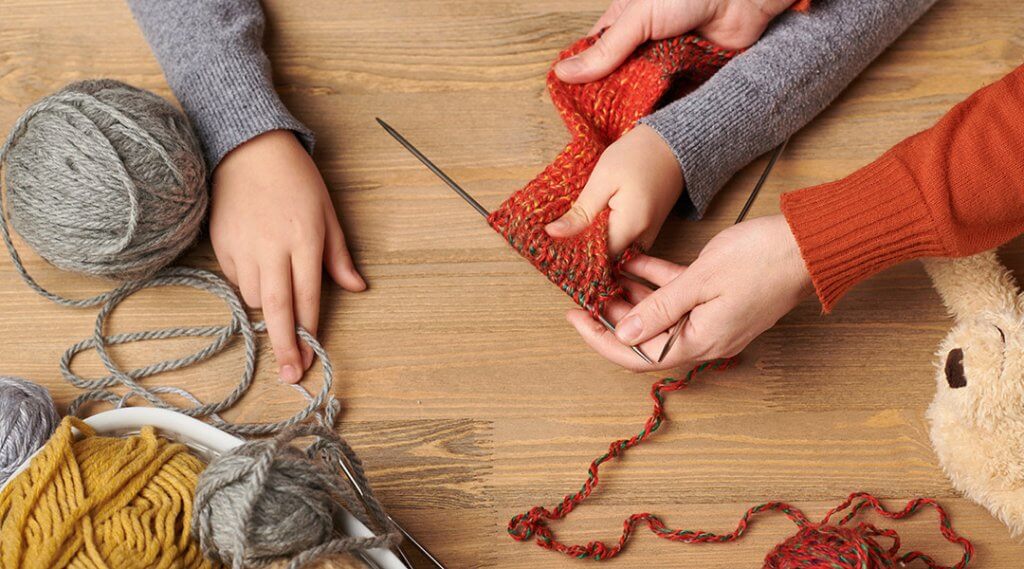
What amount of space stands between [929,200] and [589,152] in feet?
1.11

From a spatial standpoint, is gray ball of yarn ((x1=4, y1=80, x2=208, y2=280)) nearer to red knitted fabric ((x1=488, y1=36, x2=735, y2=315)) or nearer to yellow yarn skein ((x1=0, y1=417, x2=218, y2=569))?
yellow yarn skein ((x1=0, y1=417, x2=218, y2=569))

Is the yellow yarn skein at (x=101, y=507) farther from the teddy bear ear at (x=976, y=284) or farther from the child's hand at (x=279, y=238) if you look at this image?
the teddy bear ear at (x=976, y=284)

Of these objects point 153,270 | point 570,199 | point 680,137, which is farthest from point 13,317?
point 680,137

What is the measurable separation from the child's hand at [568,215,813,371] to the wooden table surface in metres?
0.09

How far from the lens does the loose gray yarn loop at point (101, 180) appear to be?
0.80 metres

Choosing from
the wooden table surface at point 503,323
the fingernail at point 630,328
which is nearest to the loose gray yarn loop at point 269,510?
the wooden table surface at point 503,323

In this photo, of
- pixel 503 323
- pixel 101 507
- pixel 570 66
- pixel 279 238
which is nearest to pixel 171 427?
pixel 101 507

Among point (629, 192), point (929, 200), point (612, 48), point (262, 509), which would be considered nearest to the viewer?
point (262, 509)

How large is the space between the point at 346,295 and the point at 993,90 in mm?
670

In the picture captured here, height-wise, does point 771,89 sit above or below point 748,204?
above

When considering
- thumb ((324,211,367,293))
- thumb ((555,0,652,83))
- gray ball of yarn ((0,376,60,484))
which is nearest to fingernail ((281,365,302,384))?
thumb ((324,211,367,293))

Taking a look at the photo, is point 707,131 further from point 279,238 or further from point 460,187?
point 279,238

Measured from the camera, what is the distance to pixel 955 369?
796 millimetres

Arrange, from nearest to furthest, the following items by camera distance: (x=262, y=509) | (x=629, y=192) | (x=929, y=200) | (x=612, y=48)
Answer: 1. (x=262, y=509)
2. (x=929, y=200)
3. (x=629, y=192)
4. (x=612, y=48)
